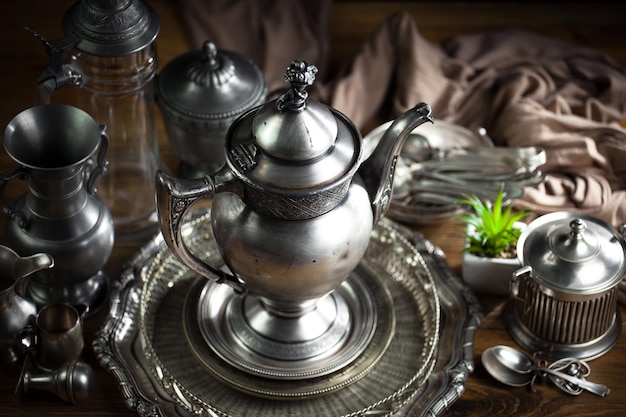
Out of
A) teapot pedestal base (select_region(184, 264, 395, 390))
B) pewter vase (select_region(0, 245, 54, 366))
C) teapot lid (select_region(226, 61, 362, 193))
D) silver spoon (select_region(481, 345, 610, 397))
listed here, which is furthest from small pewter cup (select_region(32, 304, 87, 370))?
silver spoon (select_region(481, 345, 610, 397))

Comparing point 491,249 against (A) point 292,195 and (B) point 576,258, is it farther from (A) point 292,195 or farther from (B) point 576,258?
(A) point 292,195

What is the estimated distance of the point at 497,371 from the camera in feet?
3.88

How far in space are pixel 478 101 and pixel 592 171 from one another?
9.2 inches

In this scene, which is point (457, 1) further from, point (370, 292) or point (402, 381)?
point (402, 381)

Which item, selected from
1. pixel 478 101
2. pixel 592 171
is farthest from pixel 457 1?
pixel 592 171

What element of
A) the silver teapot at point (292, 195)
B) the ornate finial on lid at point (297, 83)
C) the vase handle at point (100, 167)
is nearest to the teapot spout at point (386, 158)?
the silver teapot at point (292, 195)

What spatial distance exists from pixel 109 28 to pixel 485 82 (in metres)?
0.67

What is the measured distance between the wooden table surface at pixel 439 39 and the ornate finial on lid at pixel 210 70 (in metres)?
0.20

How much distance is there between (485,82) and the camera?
1.59 m

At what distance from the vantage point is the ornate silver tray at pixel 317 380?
1.11 m

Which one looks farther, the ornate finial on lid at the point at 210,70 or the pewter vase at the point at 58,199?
the ornate finial on lid at the point at 210,70

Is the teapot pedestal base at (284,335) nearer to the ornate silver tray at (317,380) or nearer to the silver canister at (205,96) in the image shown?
the ornate silver tray at (317,380)

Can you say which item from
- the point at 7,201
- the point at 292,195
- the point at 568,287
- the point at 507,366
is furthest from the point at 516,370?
the point at 7,201

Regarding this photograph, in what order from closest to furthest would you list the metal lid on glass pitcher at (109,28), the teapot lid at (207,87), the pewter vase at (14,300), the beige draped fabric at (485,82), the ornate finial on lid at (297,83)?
the ornate finial on lid at (297,83), the pewter vase at (14,300), the metal lid on glass pitcher at (109,28), the teapot lid at (207,87), the beige draped fabric at (485,82)
